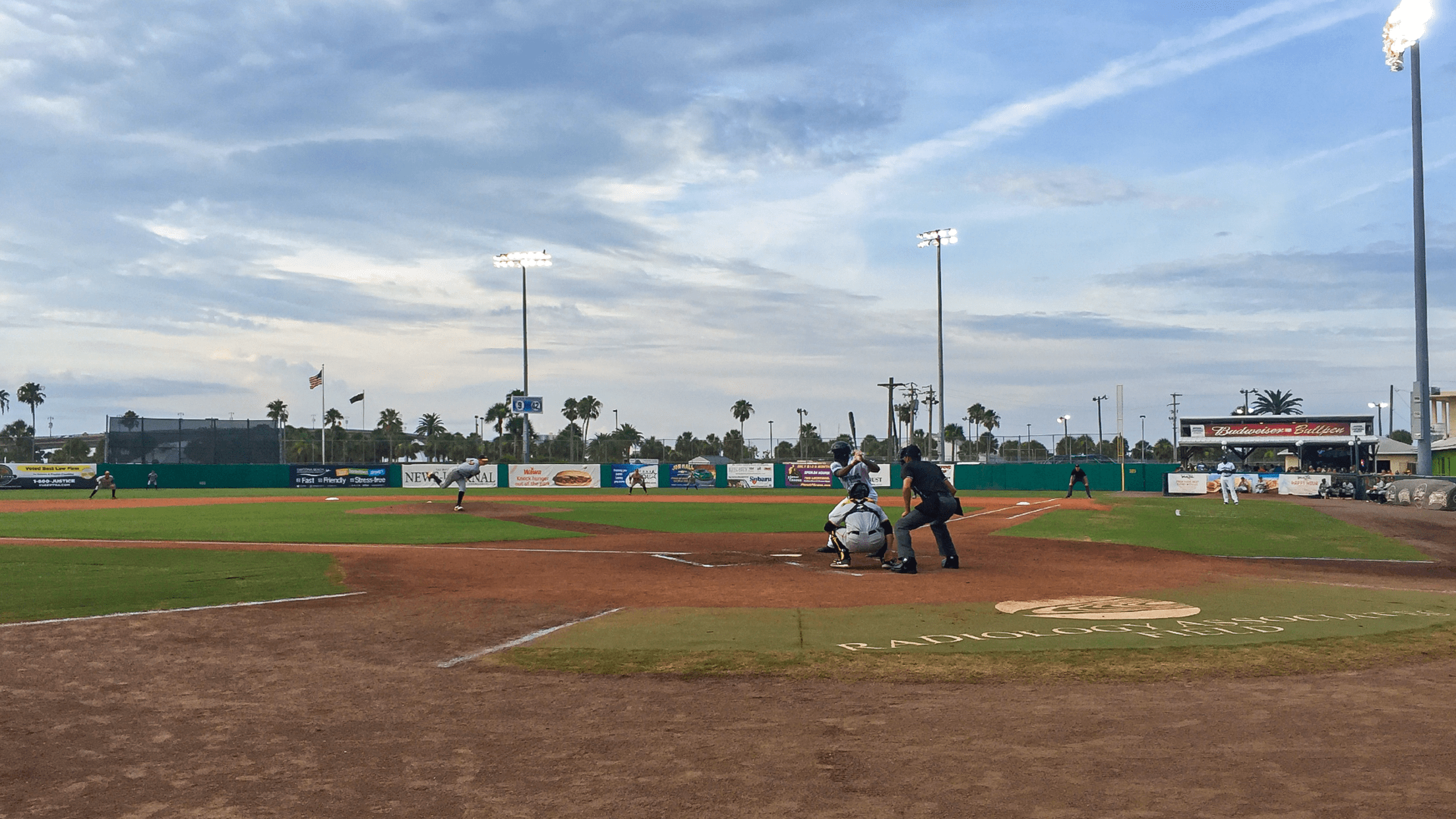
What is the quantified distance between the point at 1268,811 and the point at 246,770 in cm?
506

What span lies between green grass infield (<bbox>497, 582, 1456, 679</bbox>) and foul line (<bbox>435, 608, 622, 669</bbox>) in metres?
0.20

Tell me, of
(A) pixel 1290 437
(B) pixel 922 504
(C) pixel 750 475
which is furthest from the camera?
(A) pixel 1290 437

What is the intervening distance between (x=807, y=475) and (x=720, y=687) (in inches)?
1944

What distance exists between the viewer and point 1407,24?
2739 centimetres

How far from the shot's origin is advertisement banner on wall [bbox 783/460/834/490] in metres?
55.3

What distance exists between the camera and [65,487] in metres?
54.1

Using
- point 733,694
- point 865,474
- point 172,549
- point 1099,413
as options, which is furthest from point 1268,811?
point 1099,413

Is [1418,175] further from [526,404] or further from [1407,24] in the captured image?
[526,404]

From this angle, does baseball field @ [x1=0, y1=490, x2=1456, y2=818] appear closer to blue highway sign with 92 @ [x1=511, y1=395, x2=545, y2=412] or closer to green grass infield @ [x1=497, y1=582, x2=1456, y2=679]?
green grass infield @ [x1=497, y1=582, x2=1456, y2=679]

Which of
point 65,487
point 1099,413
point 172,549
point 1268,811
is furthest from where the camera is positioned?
point 1099,413

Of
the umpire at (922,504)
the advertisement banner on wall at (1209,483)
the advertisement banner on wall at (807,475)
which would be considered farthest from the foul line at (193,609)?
the advertisement banner on wall at (807,475)

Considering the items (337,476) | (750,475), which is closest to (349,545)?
(750,475)

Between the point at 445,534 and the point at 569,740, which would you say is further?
the point at 445,534

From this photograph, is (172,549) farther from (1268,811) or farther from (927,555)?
(1268,811)
